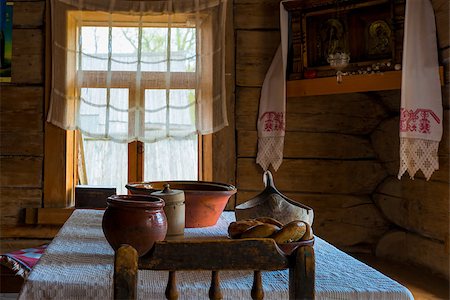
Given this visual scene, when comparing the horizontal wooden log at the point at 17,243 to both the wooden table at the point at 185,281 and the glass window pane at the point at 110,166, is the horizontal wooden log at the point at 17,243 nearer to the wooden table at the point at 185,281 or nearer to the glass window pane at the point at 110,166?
the glass window pane at the point at 110,166

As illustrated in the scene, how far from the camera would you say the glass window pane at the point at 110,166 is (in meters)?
2.96

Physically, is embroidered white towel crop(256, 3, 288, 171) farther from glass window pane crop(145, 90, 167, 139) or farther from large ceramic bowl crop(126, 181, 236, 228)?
large ceramic bowl crop(126, 181, 236, 228)

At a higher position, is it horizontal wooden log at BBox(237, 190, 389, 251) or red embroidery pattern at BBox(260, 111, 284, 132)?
red embroidery pattern at BBox(260, 111, 284, 132)

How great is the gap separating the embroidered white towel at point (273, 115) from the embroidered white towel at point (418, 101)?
74 centimetres

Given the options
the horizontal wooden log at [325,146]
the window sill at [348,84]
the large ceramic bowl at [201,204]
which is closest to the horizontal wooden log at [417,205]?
the horizontal wooden log at [325,146]

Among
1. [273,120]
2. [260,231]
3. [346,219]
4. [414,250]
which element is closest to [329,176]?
[346,219]

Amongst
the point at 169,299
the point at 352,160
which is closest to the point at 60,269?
the point at 169,299

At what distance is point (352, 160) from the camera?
9.49 ft

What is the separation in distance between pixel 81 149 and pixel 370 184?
1.89m

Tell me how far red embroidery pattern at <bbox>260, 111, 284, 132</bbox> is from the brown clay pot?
→ 177cm

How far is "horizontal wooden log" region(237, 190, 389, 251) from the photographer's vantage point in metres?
2.88

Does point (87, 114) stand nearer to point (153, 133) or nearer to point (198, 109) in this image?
point (153, 133)

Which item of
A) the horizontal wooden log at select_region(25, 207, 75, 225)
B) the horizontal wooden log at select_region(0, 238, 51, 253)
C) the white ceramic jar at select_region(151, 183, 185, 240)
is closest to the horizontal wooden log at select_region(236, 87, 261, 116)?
the horizontal wooden log at select_region(25, 207, 75, 225)

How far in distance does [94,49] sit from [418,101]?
1886mm
